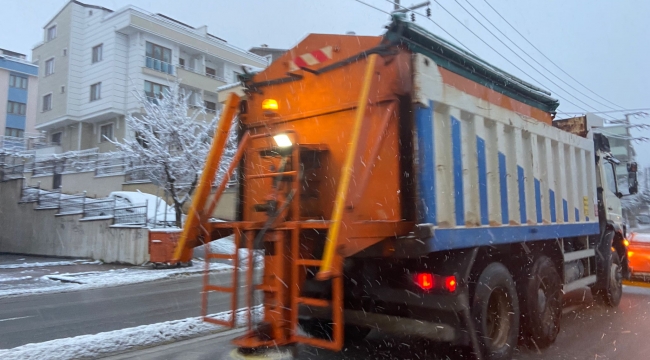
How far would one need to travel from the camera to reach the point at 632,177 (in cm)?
889

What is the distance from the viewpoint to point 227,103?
18.1 feet

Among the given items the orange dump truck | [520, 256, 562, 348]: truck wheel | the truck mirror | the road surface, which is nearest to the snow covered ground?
the road surface

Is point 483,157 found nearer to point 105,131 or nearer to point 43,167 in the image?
point 43,167

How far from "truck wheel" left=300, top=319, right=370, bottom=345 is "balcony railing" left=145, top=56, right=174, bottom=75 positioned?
2946 centimetres

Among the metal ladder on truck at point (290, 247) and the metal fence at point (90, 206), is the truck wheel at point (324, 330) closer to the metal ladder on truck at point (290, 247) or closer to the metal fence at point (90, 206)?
the metal ladder on truck at point (290, 247)

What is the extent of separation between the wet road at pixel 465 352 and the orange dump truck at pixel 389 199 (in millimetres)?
271

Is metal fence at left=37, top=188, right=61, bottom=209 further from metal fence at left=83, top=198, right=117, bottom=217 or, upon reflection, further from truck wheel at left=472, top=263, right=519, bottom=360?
truck wheel at left=472, top=263, right=519, bottom=360

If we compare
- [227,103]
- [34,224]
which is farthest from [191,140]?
[227,103]

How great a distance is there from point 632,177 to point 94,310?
981 cm

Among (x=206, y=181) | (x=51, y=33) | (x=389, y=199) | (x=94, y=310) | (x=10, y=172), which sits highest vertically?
(x=51, y=33)

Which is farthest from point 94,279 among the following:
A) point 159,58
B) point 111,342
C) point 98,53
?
point 98,53

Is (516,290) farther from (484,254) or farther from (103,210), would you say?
(103,210)

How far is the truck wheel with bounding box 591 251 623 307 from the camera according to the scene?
8.32 m

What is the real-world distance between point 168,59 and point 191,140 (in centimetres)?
1626
